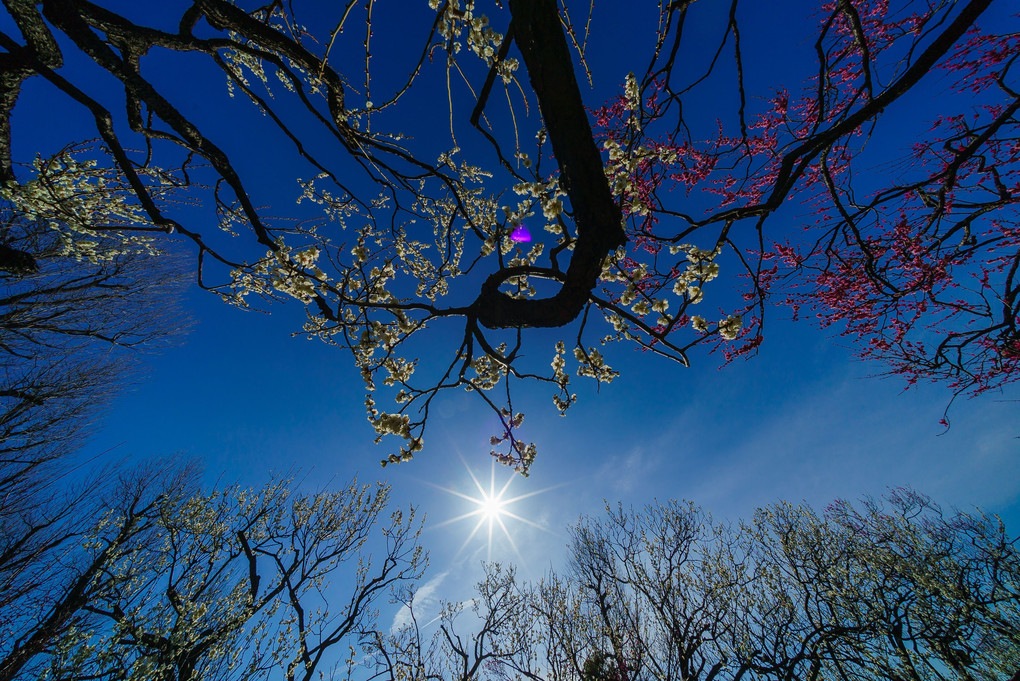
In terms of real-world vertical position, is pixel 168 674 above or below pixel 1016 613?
above

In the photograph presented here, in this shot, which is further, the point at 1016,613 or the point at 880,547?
the point at 880,547

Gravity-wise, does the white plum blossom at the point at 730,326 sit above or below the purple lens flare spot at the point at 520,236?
below

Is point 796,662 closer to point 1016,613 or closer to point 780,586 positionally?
point 780,586

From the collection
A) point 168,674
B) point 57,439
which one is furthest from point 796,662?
point 57,439

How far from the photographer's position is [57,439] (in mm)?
7359

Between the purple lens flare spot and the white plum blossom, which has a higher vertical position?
the purple lens flare spot

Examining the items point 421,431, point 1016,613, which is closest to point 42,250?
point 421,431

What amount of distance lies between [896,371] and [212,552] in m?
14.8

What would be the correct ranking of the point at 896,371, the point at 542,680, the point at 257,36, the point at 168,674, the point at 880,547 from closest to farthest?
the point at 257,36 → the point at 896,371 → the point at 168,674 → the point at 542,680 → the point at 880,547

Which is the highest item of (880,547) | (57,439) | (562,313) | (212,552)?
(57,439)

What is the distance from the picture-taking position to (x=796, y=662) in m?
6.80

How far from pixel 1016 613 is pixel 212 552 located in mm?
19585

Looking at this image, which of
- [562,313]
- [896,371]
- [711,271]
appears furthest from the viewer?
[896,371]

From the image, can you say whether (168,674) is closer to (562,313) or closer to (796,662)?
(562,313)
